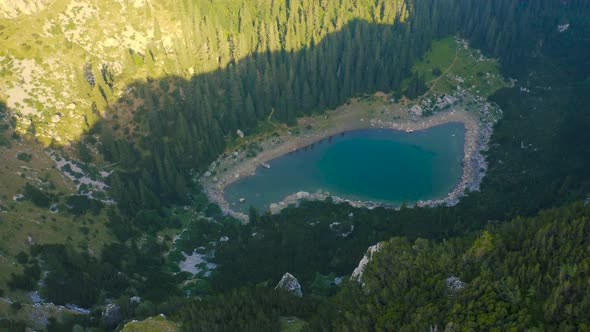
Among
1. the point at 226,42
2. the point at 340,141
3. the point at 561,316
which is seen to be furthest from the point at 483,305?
the point at 226,42

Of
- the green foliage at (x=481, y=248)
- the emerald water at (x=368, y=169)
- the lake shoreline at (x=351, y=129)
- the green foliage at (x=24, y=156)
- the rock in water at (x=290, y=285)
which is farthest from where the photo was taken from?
the emerald water at (x=368, y=169)

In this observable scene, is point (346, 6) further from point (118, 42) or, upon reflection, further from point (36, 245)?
point (36, 245)

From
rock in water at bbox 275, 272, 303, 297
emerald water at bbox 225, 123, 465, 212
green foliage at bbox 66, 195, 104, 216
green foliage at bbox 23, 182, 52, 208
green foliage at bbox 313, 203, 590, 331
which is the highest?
green foliage at bbox 313, 203, 590, 331

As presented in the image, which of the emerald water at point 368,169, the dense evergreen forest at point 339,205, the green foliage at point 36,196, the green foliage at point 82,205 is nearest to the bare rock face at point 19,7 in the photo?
the dense evergreen forest at point 339,205

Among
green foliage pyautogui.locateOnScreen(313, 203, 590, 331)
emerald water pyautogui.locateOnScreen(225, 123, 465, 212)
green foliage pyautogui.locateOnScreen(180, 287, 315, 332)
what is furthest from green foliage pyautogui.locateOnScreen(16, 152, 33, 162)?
green foliage pyautogui.locateOnScreen(313, 203, 590, 331)

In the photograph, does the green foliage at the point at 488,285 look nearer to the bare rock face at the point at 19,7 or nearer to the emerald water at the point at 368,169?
the emerald water at the point at 368,169

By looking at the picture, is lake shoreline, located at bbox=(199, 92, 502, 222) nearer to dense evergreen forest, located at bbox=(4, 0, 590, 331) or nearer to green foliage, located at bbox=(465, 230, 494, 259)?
dense evergreen forest, located at bbox=(4, 0, 590, 331)
